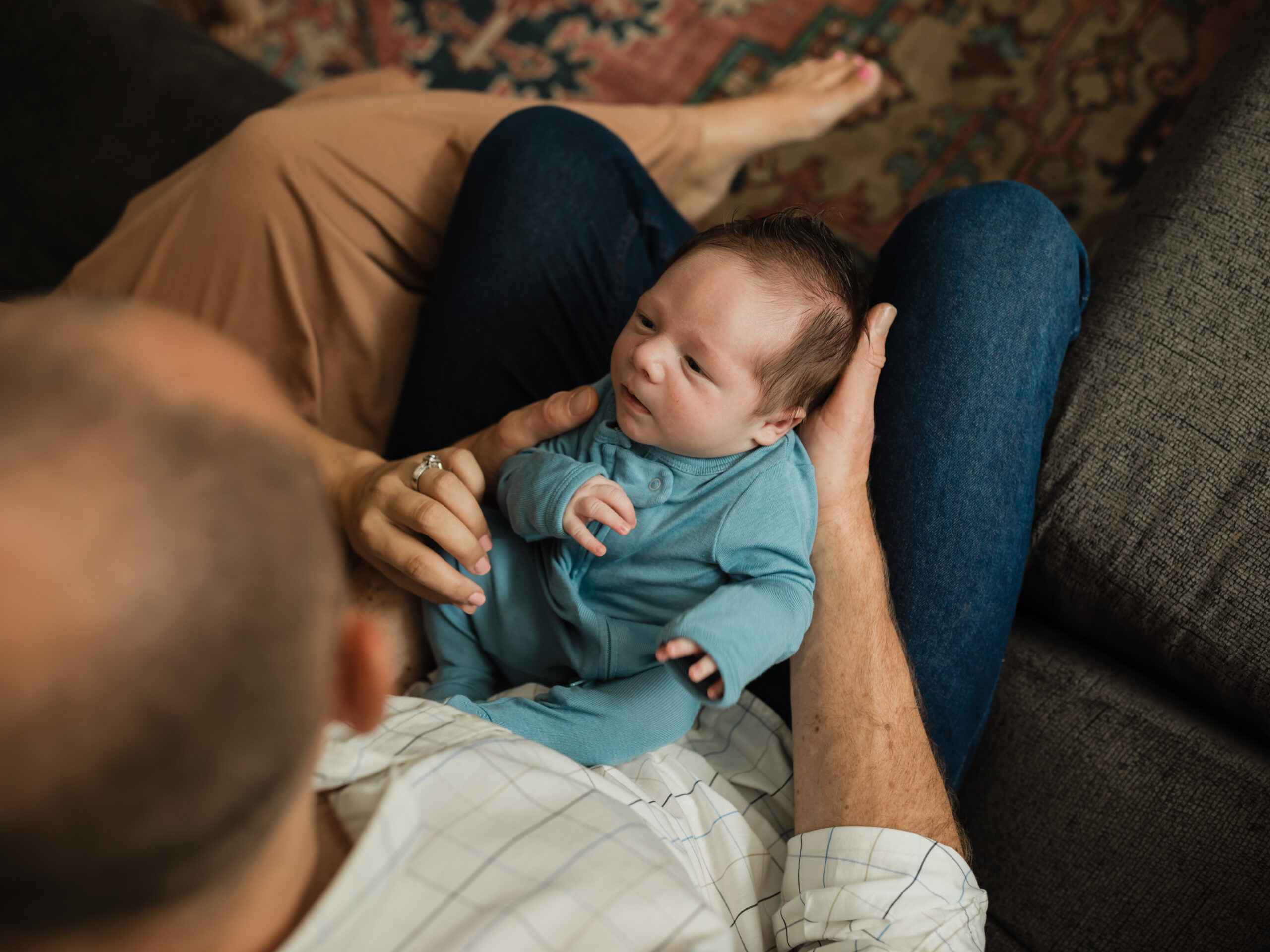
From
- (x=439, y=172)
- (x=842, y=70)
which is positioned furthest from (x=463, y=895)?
(x=842, y=70)

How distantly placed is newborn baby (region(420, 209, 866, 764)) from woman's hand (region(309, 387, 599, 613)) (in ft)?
0.12

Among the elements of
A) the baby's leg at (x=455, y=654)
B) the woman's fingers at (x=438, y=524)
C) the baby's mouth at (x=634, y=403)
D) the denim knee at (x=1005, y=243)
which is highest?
the denim knee at (x=1005, y=243)

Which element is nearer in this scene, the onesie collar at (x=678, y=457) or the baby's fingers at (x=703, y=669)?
the baby's fingers at (x=703, y=669)

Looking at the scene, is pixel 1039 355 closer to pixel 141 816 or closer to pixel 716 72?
pixel 141 816

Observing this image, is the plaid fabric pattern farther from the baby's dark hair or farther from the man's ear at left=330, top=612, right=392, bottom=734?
the baby's dark hair

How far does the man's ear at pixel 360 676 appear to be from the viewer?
0.44 metres

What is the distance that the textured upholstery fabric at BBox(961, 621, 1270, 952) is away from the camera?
33.2 inches

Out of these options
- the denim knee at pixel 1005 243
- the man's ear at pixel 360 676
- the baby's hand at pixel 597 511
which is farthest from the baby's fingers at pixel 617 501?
the denim knee at pixel 1005 243

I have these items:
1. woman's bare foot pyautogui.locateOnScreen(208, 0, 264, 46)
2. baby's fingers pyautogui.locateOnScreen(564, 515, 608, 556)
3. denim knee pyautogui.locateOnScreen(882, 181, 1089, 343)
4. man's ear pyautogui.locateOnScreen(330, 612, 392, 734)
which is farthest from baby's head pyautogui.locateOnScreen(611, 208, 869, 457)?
woman's bare foot pyautogui.locateOnScreen(208, 0, 264, 46)

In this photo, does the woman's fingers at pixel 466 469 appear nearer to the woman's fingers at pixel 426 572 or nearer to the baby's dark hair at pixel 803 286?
the woman's fingers at pixel 426 572

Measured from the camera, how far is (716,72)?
74.4 inches

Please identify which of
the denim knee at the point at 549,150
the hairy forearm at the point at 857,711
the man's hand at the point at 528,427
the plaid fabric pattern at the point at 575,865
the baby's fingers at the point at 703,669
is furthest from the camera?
the denim knee at the point at 549,150

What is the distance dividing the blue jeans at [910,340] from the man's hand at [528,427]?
123 mm

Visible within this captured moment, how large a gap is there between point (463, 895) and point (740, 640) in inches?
12.1
